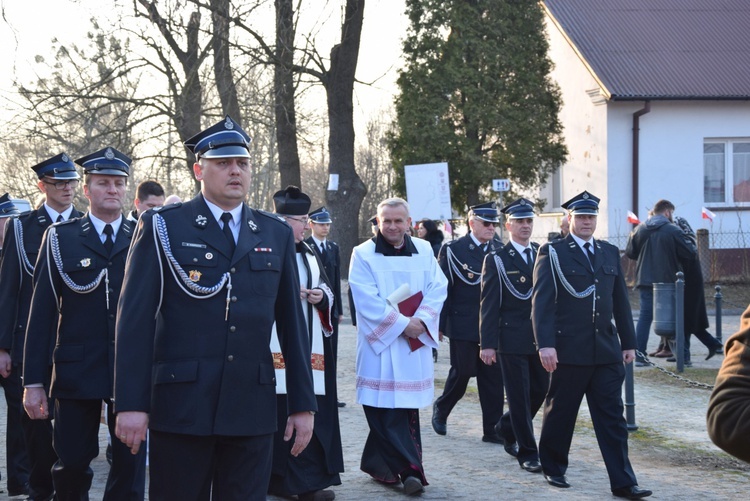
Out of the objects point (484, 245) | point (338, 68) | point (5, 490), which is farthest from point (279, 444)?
point (338, 68)

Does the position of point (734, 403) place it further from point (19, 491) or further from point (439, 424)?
point (439, 424)

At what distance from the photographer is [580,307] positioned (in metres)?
7.88

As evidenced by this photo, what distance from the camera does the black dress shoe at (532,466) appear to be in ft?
27.2

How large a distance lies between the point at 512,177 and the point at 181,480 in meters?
28.3

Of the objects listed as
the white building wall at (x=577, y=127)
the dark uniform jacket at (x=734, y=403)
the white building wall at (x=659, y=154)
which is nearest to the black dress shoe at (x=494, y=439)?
the dark uniform jacket at (x=734, y=403)

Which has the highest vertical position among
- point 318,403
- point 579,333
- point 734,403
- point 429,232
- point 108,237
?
point 429,232

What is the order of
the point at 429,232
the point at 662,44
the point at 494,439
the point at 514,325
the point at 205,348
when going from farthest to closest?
the point at 662,44, the point at 429,232, the point at 494,439, the point at 514,325, the point at 205,348

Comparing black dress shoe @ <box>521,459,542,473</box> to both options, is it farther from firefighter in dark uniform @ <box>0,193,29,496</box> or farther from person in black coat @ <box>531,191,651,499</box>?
firefighter in dark uniform @ <box>0,193,29,496</box>

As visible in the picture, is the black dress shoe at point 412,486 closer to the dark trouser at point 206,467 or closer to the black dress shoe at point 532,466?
the black dress shoe at point 532,466

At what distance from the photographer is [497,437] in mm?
9438

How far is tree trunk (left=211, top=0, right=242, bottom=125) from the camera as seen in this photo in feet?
69.1

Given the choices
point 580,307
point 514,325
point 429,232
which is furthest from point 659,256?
point 580,307

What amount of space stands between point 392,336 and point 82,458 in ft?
9.07

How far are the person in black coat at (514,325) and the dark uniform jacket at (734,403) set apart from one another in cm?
625
